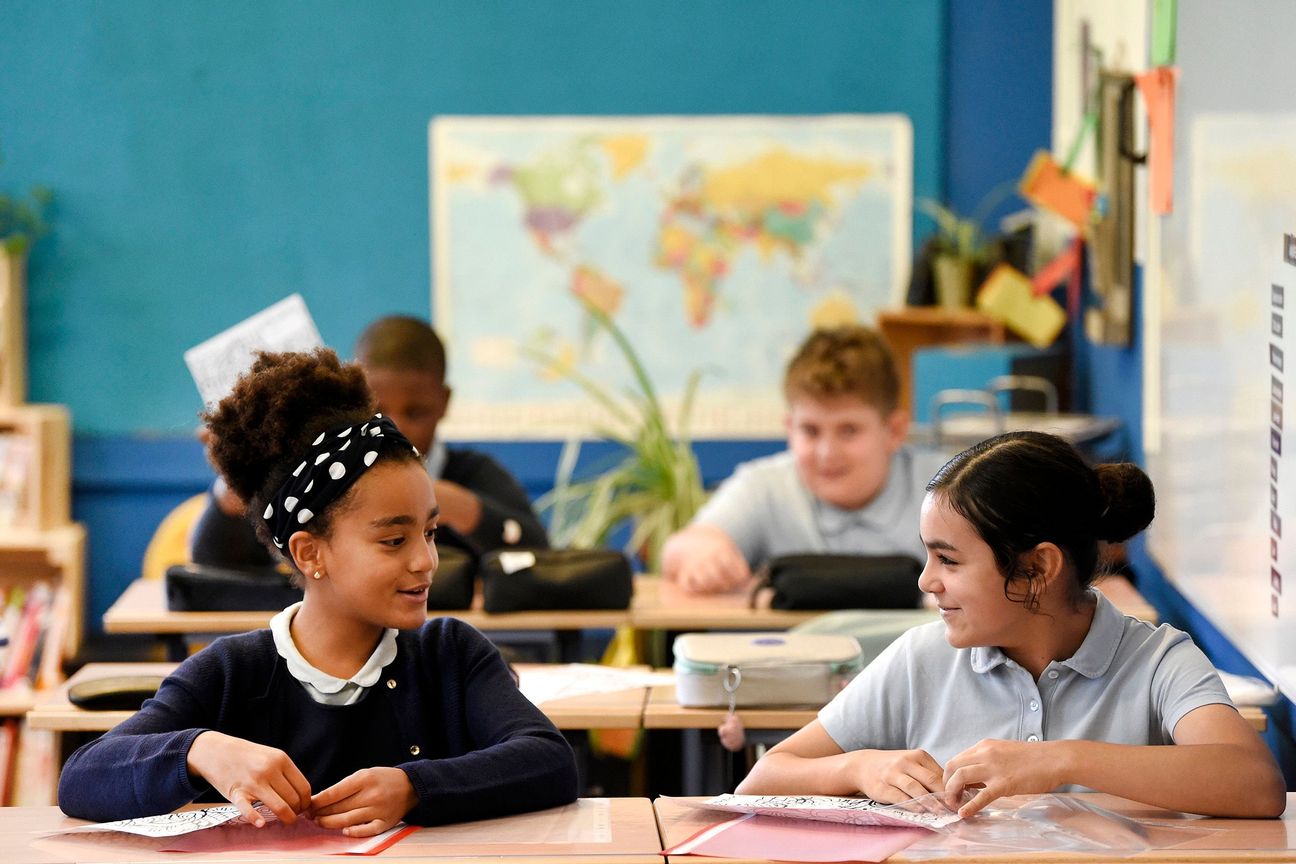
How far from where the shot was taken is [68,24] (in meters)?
5.32

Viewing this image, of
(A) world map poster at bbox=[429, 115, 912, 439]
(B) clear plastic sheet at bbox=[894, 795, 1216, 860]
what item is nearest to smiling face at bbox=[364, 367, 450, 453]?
(B) clear plastic sheet at bbox=[894, 795, 1216, 860]

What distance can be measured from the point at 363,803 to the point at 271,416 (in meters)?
0.48

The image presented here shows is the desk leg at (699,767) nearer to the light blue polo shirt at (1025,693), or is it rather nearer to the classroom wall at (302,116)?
the light blue polo shirt at (1025,693)

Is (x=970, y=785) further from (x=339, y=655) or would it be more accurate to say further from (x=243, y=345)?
(x=243, y=345)

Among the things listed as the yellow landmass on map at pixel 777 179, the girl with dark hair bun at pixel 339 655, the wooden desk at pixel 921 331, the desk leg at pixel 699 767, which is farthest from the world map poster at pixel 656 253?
the girl with dark hair bun at pixel 339 655

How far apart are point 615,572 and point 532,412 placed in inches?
88.9

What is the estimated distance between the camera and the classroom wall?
5.32 metres

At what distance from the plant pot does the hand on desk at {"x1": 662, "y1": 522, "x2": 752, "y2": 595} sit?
1.84 meters

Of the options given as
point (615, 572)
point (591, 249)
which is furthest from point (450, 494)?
point (591, 249)

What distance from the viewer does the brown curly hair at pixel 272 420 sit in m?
1.88

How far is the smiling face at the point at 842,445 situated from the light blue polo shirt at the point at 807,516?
39 millimetres

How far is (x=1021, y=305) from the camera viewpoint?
16.0 feet

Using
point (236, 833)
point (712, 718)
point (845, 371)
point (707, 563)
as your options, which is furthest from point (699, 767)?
point (236, 833)

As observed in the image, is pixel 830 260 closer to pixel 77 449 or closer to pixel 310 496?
pixel 77 449
